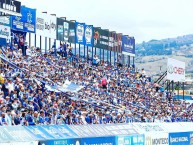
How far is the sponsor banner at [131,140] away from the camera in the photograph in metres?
34.9

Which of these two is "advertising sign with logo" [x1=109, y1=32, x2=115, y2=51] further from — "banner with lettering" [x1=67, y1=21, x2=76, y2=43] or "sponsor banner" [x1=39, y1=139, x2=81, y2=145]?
"sponsor banner" [x1=39, y1=139, x2=81, y2=145]

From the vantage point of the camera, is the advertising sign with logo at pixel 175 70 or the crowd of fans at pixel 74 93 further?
the advertising sign with logo at pixel 175 70

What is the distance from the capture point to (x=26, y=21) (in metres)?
48.0

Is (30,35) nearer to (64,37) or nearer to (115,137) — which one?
(64,37)

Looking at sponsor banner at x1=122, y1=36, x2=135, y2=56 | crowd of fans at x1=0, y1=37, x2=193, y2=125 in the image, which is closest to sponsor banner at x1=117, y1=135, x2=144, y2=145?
crowd of fans at x1=0, y1=37, x2=193, y2=125

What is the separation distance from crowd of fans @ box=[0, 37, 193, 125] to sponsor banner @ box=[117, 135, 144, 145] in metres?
1.94

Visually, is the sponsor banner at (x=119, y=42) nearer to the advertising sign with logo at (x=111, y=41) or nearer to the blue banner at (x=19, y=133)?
the advertising sign with logo at (x=111, y=41)

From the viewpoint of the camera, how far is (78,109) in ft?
121

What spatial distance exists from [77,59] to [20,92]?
2161cm

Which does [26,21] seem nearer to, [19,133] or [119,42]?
[119,42]

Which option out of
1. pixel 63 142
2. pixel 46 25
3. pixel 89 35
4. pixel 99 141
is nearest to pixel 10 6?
pixel 99 141

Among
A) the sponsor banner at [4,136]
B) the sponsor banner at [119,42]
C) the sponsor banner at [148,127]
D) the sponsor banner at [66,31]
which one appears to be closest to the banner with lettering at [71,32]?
the sponsor banner at [66,31]

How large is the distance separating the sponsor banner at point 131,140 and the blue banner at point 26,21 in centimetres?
1434

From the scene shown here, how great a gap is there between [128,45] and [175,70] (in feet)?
20.6
